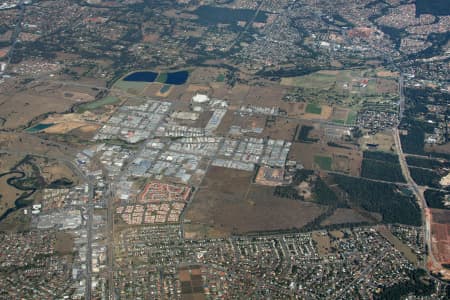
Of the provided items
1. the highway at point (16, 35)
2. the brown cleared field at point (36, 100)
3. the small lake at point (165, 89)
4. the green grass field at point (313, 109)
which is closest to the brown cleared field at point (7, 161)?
the brown cleared field at point (36, 100)

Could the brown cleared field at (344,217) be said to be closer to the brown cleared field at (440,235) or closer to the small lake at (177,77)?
the brown cleared field at (440,235)

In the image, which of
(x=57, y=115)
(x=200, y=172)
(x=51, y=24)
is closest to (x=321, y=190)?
(x=200, y=172)

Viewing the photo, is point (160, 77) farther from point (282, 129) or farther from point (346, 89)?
point (346, 89)

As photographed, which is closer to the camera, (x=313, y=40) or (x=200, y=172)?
(x=200, y=172)

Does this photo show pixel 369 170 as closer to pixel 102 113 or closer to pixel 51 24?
pixel 102 113

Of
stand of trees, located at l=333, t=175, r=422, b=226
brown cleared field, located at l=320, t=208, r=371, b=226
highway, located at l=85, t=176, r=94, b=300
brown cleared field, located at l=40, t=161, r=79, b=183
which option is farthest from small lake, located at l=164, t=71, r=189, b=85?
brown cleared field, located at l=320, t=208, r=371, b=226
